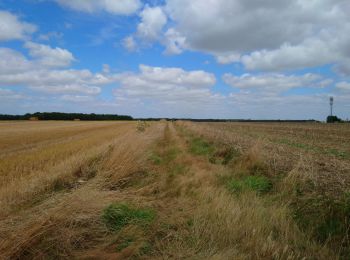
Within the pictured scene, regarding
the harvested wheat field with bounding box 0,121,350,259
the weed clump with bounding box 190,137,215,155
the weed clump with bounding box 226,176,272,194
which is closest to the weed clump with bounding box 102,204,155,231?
the harvested wheat field with bounding box 0,121,350,259

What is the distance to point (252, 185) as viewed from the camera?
905cm

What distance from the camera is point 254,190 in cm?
860

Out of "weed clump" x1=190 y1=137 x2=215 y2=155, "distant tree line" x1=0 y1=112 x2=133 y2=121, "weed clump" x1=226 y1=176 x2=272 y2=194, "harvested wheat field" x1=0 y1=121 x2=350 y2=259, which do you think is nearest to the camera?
"harvested wheat field" x1=0 y1=121 x2=350 y2=259

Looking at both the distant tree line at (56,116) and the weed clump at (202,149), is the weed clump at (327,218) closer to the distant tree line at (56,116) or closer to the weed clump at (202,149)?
the weed clump at (202,149)

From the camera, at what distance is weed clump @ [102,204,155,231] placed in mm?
6232

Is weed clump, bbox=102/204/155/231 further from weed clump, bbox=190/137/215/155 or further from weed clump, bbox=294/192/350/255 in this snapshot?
weed clump, bbox=190/137/215/155

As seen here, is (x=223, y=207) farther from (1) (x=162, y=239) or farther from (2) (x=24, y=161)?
(2) (x=24, y=161)

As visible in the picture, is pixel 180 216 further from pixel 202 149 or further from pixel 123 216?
pixel 202 149

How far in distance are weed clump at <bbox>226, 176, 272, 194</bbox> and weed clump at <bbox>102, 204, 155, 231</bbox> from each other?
2706mm

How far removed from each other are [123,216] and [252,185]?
3821 millimetres

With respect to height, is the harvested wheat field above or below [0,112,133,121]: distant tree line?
below

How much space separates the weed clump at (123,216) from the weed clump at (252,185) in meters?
2.71

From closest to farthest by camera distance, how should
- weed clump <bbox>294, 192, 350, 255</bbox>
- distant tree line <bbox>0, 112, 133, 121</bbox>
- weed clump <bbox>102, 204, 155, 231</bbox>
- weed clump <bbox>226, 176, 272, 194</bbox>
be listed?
1. weed clump <bbox>294, 192, 350, 255</bbox>
2. weed clump <bbox>102, 204, 155, 231</bbox>
3. weed clump <bbox>226, 176, 272, 194</bbox>
4. distant tree line <bbox>0, 112, 133, 121</bbox>

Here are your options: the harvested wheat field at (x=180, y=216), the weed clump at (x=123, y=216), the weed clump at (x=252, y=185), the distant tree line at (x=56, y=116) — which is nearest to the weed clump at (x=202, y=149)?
the harvested wheat field at (x=180, y=216)
